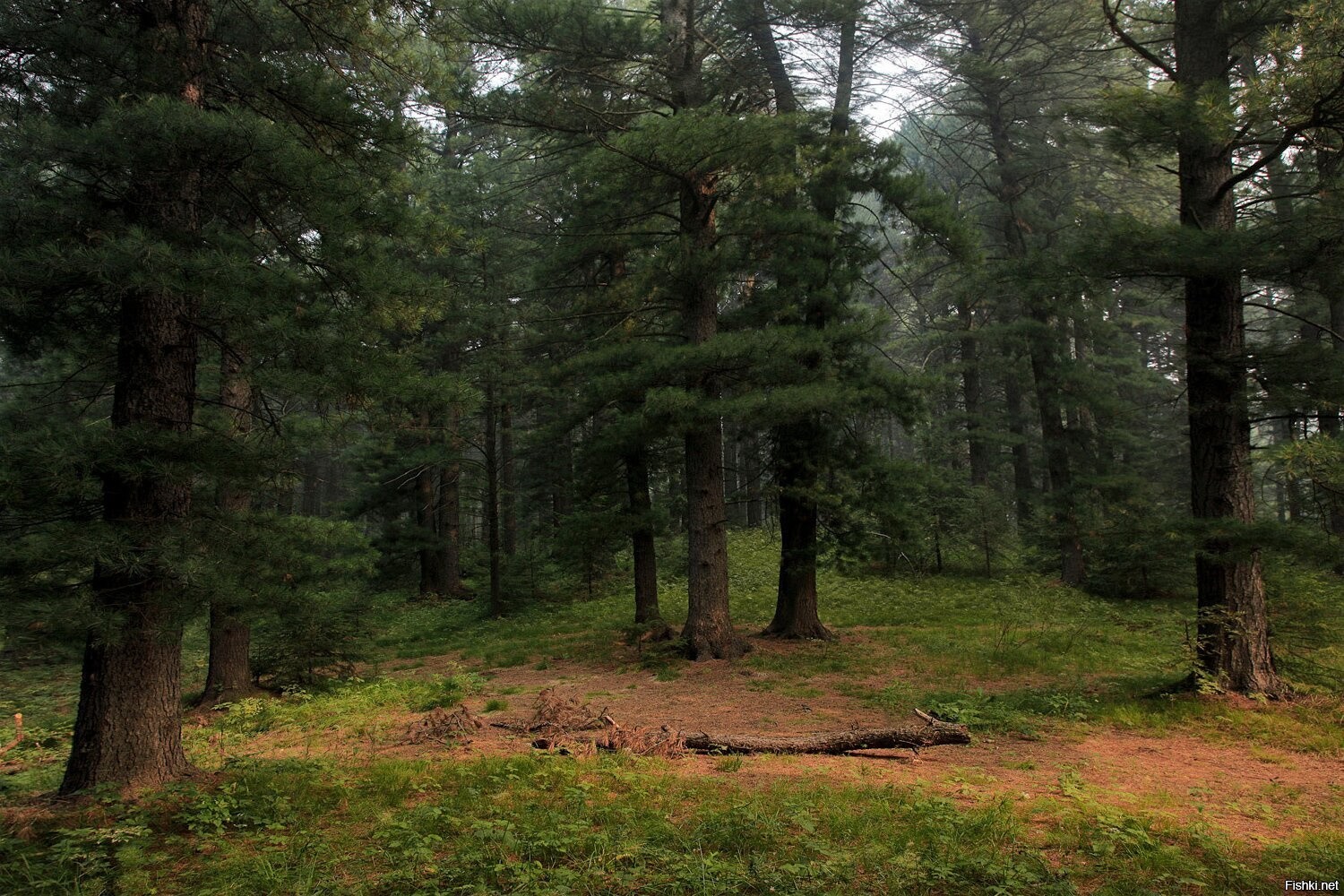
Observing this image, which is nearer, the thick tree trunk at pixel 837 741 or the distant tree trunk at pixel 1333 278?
the thick tree trunk at pixel 837 741

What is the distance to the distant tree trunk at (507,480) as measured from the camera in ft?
57.5

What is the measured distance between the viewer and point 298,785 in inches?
205

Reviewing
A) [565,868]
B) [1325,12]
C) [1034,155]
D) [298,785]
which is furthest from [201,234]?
[1034,155]

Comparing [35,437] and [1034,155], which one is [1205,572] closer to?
[35,437]

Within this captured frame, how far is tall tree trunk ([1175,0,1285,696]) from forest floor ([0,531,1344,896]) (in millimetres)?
609

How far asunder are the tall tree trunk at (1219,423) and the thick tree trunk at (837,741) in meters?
3.16

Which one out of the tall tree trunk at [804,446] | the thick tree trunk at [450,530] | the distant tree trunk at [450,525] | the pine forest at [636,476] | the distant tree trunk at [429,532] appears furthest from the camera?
the distant tree trunk at [429,532]

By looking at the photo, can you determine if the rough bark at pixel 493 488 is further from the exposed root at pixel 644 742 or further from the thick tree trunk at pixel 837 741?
the thick tree trunk at pixel 837 741

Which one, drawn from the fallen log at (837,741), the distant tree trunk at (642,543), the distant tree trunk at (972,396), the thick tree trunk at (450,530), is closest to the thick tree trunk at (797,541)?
the distant tree trunk at (642,543)

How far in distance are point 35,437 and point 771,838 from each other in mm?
4810

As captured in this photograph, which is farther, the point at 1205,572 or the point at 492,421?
the point at 492,421

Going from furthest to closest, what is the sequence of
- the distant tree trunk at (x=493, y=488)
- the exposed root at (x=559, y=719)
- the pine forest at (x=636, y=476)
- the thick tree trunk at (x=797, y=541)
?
the distant tree trunk at (x=493, y=488)
the thick tree trunk at (x=797, y=541)
the exposed root at (x=559, y=719)
the pine forest at (x=636, y=476)

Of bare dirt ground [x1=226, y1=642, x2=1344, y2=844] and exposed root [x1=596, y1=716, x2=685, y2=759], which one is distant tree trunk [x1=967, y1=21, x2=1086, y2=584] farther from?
exposed root [x1=596, y1=716, x2=685, y2=759]

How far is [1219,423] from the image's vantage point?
24.7ft
